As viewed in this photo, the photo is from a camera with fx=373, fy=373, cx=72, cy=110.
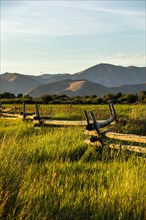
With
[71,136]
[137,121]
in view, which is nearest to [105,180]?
[71,136]

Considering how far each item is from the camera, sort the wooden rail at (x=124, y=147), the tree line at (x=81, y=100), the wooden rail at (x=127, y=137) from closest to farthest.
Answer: the wooden rail at (x=124, y=147) → the wooden rail at (x=127, y=137) → the tree line at (x=81, y=100)

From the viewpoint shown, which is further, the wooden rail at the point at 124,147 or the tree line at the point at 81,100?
the tree line at the point at 81,100

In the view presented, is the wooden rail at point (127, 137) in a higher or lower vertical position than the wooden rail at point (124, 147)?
higher

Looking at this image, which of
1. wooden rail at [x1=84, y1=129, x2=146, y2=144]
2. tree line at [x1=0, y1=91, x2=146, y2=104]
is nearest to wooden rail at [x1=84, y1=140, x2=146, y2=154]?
wooden rail at [x1=84, y1=129, x2=146, y2=144]

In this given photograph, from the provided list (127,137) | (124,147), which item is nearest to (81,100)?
(127,137)

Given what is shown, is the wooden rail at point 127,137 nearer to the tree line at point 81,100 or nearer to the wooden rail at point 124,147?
the wooden rail at point 124,147

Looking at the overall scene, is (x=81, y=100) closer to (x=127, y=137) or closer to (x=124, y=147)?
(x=127, y=137)

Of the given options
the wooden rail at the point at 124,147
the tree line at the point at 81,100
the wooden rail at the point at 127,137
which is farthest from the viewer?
the tree line at the point at 81,100

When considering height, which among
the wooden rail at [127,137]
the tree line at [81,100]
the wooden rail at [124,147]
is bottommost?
the wooden rail at [124,147]

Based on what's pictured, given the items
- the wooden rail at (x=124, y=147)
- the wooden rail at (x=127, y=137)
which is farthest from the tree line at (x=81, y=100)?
the wooden rail at (x=124, y=147)

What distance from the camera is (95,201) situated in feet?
15.6

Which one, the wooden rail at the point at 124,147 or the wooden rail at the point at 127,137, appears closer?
the wooden rail at the point at 124,147

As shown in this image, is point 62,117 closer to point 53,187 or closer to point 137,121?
point 137,121

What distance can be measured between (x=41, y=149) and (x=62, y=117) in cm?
1235
